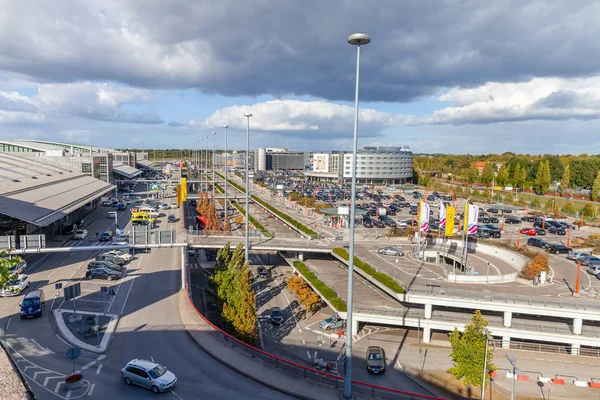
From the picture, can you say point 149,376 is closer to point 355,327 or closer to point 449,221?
point 355,327

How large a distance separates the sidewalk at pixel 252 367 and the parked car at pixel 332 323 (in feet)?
35.0

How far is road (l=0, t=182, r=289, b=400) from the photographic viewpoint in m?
15.6

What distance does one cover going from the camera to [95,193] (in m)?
59.7

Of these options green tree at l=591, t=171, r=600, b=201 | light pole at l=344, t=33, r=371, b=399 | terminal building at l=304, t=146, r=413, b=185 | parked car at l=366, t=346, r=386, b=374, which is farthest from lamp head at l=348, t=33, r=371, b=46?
terminal building at l=304, t=146, r=413, b=185

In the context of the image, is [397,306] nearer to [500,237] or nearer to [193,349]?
[193,349]

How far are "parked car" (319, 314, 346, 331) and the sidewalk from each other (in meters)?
10.7

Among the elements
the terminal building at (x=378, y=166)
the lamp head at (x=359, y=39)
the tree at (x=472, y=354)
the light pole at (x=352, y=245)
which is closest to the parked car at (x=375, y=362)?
the tree at (x=472, y=354)

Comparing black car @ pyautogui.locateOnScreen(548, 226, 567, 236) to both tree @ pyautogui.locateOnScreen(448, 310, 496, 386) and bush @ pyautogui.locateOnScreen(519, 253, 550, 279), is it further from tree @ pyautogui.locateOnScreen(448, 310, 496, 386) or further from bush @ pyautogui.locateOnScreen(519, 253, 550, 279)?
tree @ pyautogui.locateOnScreen(448, 310, 496, 386)

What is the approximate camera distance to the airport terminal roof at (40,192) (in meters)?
34.8

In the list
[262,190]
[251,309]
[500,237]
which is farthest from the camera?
[262,190]

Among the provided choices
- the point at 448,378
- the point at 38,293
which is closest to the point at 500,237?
the point at 448,378

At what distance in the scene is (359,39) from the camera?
497 inches

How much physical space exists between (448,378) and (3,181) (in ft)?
154

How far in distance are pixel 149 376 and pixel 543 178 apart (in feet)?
364
